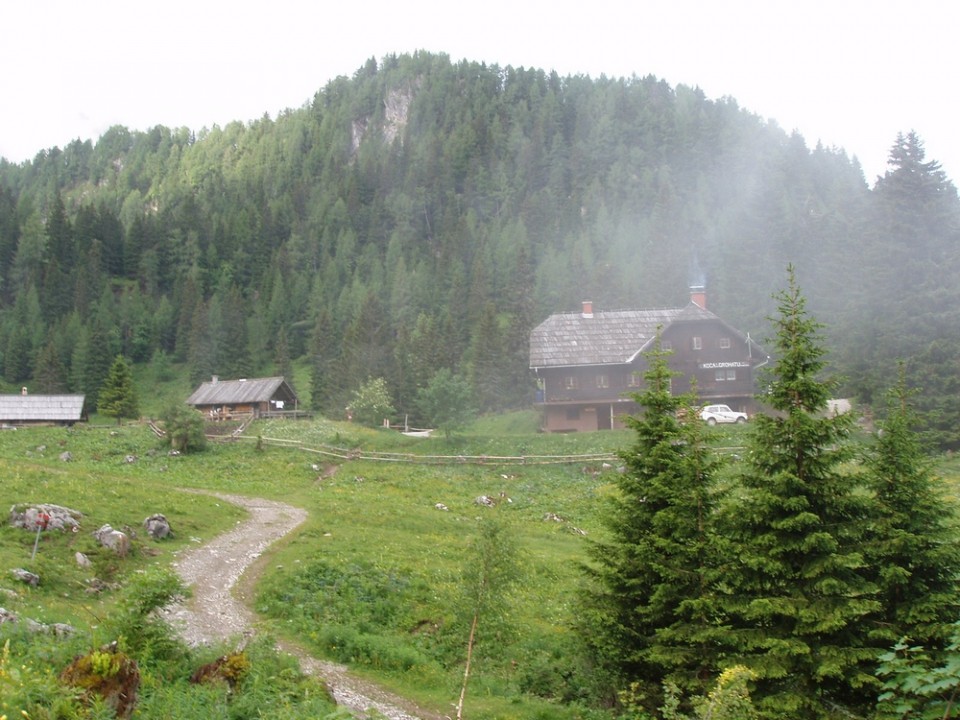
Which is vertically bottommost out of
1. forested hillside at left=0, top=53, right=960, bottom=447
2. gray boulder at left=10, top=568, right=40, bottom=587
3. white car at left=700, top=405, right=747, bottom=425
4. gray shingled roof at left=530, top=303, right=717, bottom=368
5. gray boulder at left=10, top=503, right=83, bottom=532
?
gray boulder at left=10, top=568, right=40, bottom=587

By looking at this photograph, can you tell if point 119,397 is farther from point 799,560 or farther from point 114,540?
point 799,560

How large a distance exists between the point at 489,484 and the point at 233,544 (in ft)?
67.0

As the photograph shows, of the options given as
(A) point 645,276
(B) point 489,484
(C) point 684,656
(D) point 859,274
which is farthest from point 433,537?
(A) point 645,276

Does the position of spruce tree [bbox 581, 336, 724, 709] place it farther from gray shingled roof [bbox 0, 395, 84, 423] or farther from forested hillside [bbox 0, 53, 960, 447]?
gray shingled roof [bbox 0, 395, 84, 423]

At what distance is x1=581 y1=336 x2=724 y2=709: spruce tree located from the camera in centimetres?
1581

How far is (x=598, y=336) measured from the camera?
68312 millimetres

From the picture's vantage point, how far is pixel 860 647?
1441 centimetres

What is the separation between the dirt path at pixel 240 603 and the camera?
17.1 m

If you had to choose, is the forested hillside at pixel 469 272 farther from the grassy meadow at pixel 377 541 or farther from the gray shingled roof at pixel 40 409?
the gray shingled roof at pixel 40 409

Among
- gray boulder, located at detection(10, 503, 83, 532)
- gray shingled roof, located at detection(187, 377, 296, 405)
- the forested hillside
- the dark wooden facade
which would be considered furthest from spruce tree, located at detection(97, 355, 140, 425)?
gray boulder, located at detection(10, 503, 83, 532)

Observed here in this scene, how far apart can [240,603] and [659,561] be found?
491 inches

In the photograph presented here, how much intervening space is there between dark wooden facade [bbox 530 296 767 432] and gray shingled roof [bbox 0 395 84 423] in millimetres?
40970

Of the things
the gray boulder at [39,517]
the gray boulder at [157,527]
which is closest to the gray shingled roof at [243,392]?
the gray boulder at [157,527]

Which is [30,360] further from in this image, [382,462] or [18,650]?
[18,650]
